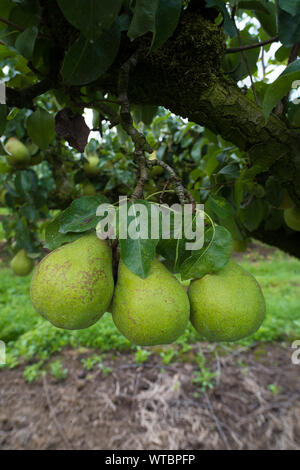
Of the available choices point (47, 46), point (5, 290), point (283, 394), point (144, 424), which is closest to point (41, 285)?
point (47, 46)

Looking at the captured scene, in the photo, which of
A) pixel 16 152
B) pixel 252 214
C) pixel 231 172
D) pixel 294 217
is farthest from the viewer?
pixel 16 152

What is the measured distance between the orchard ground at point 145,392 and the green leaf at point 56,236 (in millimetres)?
2061

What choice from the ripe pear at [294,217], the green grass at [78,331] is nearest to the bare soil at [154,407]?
the green grass at [78,331]

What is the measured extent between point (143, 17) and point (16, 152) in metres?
1.63

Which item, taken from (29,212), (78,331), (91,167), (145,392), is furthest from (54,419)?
(91,167)

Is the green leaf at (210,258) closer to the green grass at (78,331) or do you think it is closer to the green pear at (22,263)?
the green pear at (22,263)

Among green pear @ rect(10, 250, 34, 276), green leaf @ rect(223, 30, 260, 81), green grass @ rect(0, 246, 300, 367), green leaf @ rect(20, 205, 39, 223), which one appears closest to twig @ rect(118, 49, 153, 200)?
green leaf @ rect(223, 30, 260, 81)

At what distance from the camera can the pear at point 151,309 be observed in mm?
642

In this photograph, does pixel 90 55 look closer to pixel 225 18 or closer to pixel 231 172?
pixel 225 18

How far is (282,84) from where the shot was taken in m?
0.61

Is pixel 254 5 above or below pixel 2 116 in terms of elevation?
above

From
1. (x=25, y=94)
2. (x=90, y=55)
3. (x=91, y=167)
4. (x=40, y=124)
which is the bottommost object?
(x=91, y=167)

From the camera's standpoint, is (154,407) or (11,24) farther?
(154,407)

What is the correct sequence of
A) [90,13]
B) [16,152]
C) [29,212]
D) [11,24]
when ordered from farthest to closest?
[29,212] < [16,152] < [11,24] < [90,13]
